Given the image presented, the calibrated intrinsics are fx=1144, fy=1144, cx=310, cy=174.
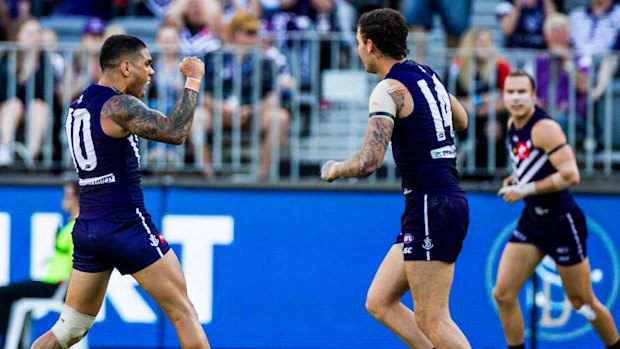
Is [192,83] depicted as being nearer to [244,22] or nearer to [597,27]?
[244,22]

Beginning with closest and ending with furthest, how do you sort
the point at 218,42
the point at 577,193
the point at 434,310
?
the point at 434,310, the point at 577,193, the point at 218,42

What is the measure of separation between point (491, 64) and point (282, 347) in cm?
357

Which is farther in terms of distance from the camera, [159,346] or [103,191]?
[159,346]

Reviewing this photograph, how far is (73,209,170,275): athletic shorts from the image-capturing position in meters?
7.73

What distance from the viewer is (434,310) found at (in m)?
7.62

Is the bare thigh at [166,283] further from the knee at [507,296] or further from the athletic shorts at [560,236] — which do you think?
the athletic shorts at [560,236]

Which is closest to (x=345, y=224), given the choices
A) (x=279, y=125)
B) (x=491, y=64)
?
(x=279, y=125)

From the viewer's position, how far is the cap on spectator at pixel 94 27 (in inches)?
504

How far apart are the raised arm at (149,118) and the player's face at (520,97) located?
3.45 meters

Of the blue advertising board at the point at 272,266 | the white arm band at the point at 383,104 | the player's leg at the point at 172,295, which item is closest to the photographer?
the white arm band at the point at 383,104

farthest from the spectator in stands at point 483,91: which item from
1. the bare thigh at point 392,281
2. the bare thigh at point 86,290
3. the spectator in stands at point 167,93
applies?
the bare thigh at point 86,290

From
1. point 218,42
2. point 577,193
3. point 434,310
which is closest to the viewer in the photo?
point 434,310

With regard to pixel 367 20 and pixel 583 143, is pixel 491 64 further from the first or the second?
pixel 367 20

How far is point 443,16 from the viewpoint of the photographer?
12727 mm
